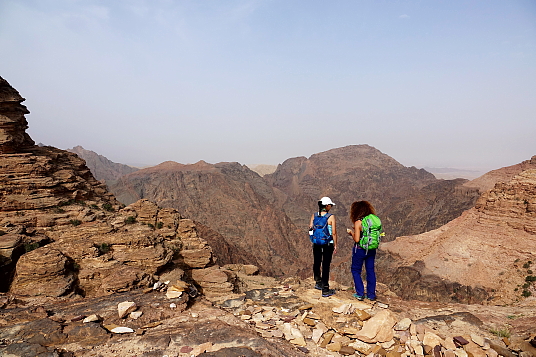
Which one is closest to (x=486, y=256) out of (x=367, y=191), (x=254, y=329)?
(x=254, y=329)

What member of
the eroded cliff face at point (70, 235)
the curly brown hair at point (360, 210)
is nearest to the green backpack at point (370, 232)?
the curly brown hair at point (360, 210)

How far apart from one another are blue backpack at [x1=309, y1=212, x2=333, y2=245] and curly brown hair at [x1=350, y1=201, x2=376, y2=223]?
50 centimetres

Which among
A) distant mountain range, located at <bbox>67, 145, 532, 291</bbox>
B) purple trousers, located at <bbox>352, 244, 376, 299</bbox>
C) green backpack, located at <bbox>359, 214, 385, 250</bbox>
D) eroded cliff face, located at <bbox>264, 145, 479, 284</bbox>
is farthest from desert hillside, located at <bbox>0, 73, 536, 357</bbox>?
eroded cliff face, located at <bbox>264, 145, 479, 284</bbox>

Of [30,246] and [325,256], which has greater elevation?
[325,256]

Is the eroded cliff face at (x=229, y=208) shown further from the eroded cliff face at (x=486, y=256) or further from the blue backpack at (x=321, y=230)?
the blue backpack at (x=321, y=230)

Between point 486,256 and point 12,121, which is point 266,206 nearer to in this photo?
point 486,256

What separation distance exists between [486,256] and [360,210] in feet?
99.0

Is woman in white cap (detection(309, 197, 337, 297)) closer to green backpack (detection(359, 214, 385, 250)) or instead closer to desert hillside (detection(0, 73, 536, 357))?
green backpack (detection(359, 214, 385, 250))

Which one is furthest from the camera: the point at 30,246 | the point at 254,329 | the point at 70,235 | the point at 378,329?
the point at 70,235

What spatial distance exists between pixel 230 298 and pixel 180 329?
2799mm

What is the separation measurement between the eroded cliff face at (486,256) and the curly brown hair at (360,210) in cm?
2228

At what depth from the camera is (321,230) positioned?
240 inches

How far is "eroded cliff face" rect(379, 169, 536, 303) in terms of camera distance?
78.8ft

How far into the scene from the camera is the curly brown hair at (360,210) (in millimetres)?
5876
